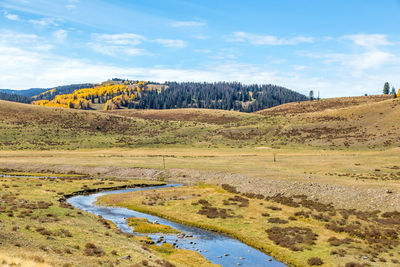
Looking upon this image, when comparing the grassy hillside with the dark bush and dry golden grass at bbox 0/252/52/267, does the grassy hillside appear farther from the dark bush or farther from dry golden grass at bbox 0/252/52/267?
dry golden grass at bbox 0/252/52/267

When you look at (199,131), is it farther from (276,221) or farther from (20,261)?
(20,261)

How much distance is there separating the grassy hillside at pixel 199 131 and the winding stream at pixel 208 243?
86473 millimetres

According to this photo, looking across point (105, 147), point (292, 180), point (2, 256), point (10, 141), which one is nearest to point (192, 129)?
point (105, 147)

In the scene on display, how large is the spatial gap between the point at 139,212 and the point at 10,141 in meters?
109

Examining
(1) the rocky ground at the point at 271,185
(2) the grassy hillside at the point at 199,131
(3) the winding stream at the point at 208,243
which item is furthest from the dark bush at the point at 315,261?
(2) the grassy hillside at the point at 199,131

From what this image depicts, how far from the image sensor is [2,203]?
4184 cm

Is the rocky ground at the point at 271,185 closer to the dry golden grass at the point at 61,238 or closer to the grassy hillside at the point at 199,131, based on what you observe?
the dry golden grass at the point at 61,238

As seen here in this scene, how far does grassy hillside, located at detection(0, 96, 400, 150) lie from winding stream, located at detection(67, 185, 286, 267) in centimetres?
8647

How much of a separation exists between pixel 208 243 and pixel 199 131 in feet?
424

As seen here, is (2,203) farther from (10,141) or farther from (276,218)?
(10,141)

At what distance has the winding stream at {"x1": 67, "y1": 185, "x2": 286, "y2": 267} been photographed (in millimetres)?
30125

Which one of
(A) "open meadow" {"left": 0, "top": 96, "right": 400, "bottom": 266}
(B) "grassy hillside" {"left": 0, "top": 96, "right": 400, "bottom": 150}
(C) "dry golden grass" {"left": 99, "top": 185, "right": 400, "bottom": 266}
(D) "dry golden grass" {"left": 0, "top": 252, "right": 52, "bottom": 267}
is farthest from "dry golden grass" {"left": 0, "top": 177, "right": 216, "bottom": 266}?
(B) "grassy hillside" {"left": 0, "top": 96, "right": 400, "bottom": 150}

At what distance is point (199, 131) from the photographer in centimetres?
16312

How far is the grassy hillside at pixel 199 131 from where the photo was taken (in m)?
126
